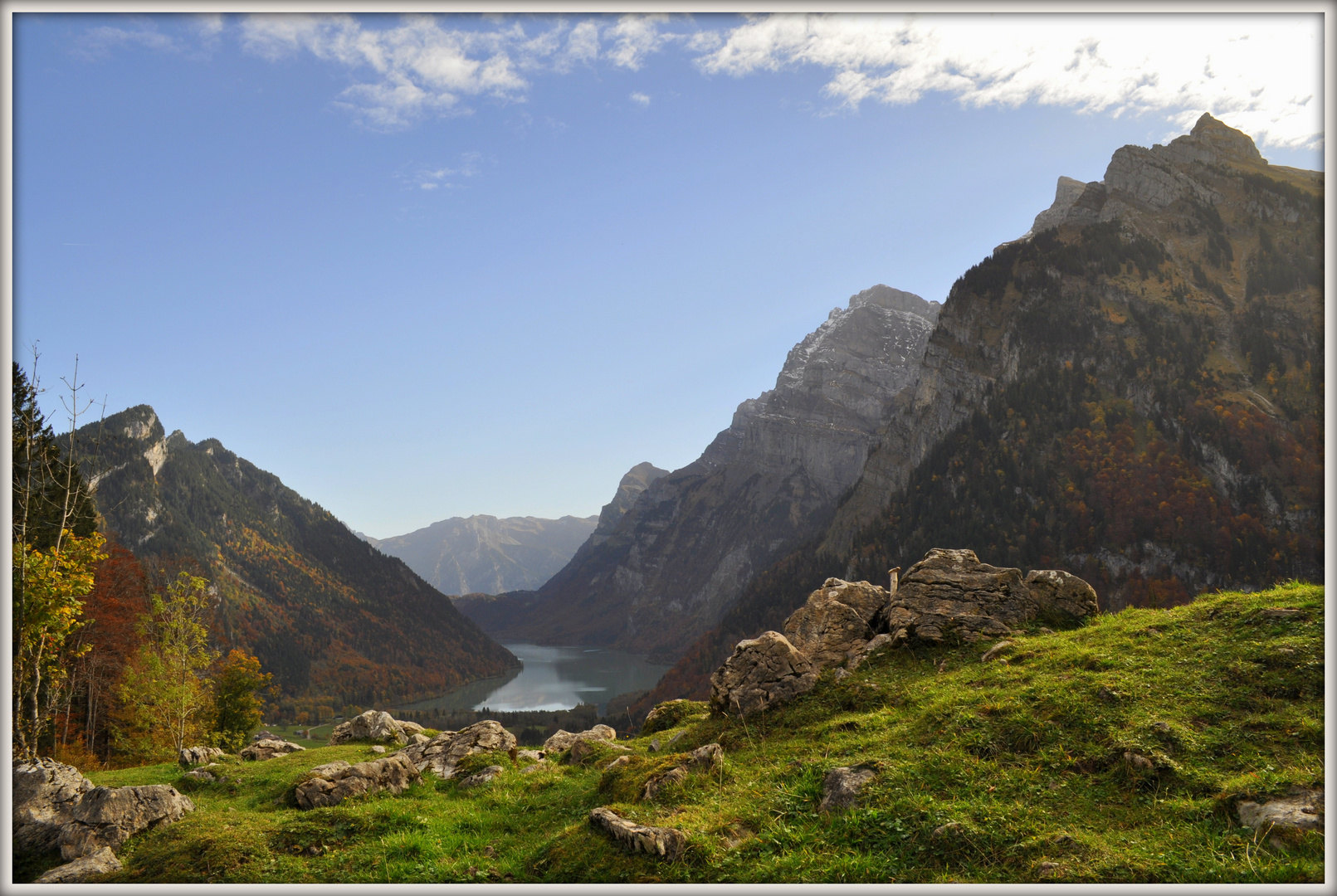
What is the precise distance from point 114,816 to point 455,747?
36.3 ft

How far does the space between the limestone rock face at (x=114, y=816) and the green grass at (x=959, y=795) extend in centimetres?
61

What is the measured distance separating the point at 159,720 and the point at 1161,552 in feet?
455

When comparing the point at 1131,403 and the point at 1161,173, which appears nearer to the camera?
the point at 1131,403

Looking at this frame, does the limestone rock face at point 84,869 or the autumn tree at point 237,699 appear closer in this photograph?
the limestone rock face at point 84,869

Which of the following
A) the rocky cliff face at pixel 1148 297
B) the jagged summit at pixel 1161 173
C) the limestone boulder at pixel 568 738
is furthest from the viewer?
the jagged summit at pixel 1161 173

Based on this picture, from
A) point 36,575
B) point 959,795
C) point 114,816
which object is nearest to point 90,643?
point 36,575

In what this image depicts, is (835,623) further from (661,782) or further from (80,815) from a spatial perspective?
(80,815)

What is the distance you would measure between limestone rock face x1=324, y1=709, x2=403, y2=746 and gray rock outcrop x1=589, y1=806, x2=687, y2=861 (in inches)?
859

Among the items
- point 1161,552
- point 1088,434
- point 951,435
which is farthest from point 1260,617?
point 951,435

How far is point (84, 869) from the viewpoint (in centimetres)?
1062

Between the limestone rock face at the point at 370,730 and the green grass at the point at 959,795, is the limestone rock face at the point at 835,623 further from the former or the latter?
the limestone rock face at the point at 370,730

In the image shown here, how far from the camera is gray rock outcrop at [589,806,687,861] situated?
919cm

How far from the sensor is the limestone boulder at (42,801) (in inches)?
472

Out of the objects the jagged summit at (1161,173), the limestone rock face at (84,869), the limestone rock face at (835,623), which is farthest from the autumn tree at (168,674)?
the jagged summit at (1161,173)
